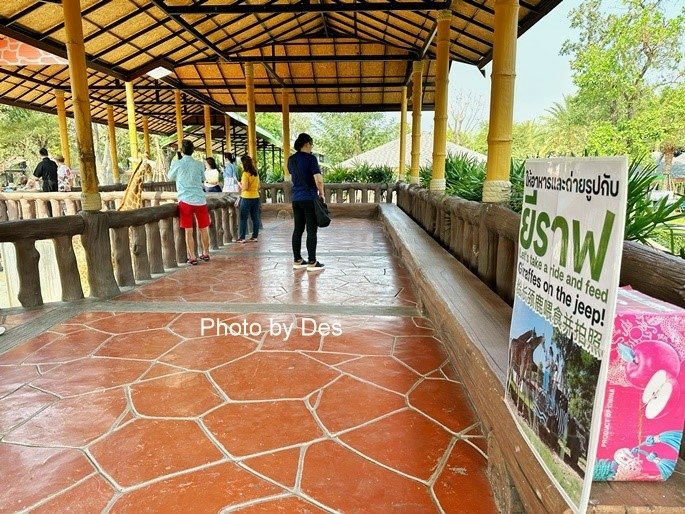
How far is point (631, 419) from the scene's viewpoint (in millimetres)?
1185

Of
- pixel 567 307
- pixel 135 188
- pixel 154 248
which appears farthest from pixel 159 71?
pixel 567 307

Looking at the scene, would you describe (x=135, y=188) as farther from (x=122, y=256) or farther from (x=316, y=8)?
(x=316, y=8)

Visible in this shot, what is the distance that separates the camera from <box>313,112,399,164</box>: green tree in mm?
44062

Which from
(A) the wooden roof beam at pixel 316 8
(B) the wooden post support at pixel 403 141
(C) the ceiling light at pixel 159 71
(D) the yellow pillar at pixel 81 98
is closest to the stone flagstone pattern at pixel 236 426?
(D) the yellow pillar at pixel 81 98

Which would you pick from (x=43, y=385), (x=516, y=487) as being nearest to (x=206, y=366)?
(x=43, y=385)

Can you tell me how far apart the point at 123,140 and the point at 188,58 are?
101ft

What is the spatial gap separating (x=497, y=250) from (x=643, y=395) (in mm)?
2374

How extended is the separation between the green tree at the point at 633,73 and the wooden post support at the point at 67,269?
21058 mm

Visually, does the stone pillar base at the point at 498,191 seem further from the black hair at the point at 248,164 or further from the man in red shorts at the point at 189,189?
the black hair at the point at 248,164

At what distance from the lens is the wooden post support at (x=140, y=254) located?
5.23 m

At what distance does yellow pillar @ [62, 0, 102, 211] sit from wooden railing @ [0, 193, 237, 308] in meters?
0.28

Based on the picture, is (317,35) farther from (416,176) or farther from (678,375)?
(678,375)

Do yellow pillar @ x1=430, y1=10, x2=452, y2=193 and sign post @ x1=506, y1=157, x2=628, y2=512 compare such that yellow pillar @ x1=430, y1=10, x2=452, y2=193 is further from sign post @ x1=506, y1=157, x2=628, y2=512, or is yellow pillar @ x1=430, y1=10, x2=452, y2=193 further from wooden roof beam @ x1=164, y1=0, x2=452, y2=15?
sign post @ x1=506, y1=157, x2=628, y2=512

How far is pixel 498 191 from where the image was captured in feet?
13.3
